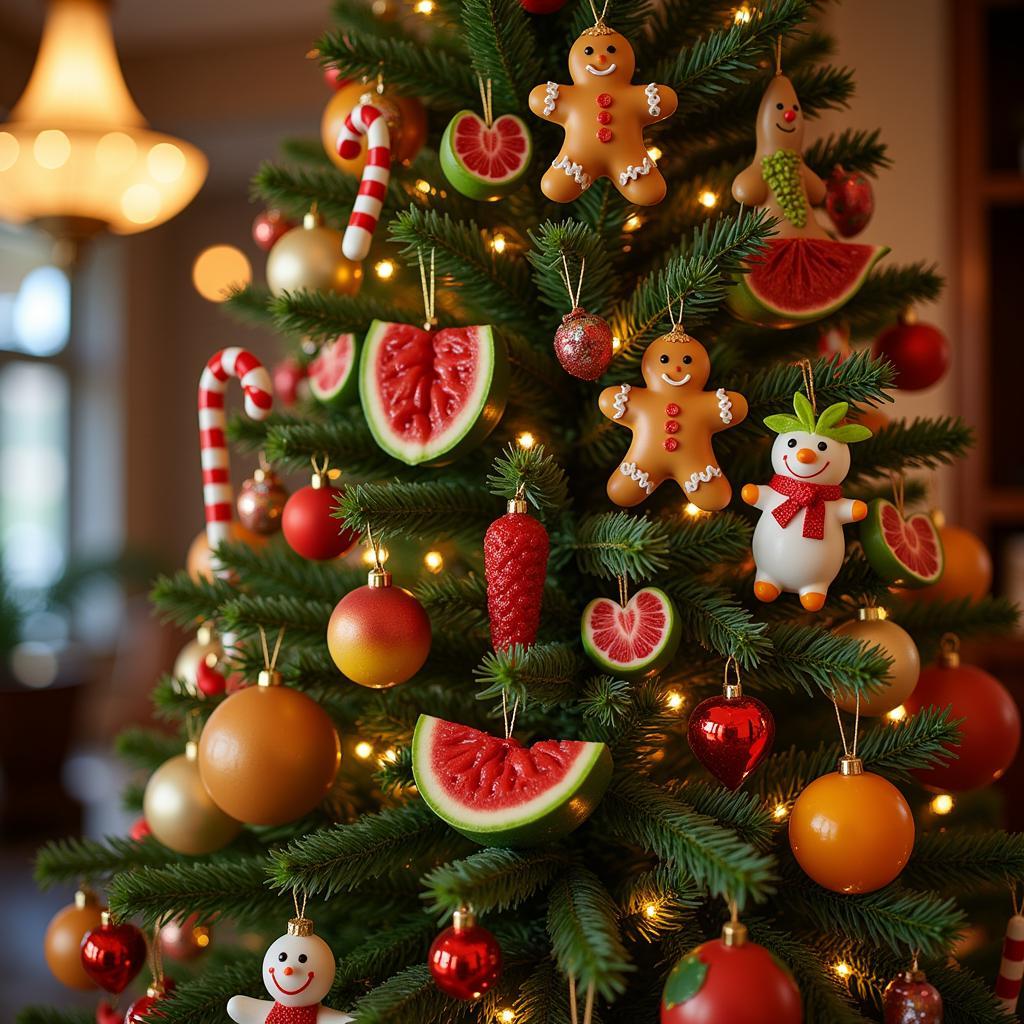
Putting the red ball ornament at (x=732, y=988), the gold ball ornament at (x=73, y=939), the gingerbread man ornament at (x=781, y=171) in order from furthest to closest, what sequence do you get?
the gold ball ornament at (x=73, y=939)
the gingerbread man ornament at (x=781, y=171)
the red ball ornament at (x=732, y=988)

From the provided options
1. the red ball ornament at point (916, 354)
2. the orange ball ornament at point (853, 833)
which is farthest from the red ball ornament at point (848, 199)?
the orange ball ornament at point (853, 833)

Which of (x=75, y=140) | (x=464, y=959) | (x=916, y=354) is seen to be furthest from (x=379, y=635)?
(x=75, y=140)

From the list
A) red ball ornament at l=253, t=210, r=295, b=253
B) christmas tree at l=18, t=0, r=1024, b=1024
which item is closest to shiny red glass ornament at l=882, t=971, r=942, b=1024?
christmas tree at l=18, t=0, r=1024, b=1024

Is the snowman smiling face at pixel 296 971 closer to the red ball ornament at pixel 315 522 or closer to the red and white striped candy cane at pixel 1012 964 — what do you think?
the red ball ornament at pixel 315 522

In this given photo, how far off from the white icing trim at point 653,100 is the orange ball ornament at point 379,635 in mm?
390

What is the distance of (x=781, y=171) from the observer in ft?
2.55

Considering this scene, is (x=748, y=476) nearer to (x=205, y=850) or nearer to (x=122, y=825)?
(x=205, y=850)

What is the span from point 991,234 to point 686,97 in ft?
6.28

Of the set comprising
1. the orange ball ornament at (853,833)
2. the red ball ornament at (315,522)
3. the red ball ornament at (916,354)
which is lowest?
the orange ball ornament at (853,833)

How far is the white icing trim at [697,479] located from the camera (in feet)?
2.32

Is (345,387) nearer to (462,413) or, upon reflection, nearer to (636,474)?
(462,413)

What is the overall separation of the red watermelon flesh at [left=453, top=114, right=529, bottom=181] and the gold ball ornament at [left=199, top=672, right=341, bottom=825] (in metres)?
0.42

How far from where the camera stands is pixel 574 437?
82 centimetres

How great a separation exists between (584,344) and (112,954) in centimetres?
59
